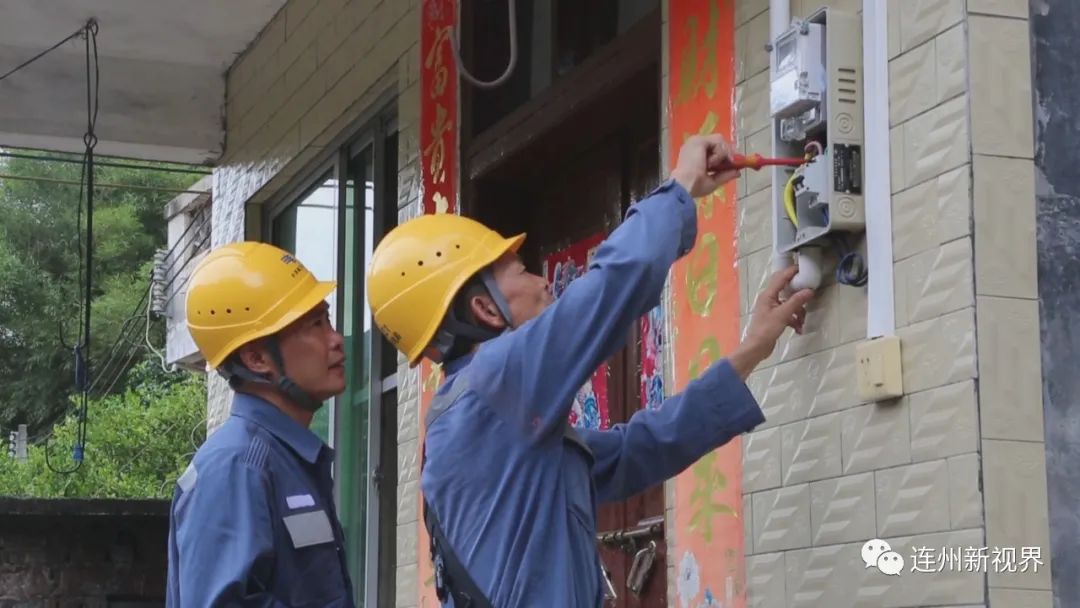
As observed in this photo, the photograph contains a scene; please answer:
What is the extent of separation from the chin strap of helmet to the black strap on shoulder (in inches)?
28.6

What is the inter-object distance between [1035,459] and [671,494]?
1483 mm

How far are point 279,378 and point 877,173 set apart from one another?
5.06ft

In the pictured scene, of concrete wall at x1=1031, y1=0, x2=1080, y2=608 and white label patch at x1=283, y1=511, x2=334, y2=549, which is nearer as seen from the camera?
concrete wall at x1=1031, y1=0, x2=1080, y2=608

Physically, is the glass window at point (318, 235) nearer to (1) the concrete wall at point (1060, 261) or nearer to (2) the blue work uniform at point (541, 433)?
(2) the blue work uniform at point (541, 433)

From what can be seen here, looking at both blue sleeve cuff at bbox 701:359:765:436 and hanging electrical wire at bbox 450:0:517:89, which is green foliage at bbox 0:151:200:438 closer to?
hanging electrical wire at bbox 450:0:517:89

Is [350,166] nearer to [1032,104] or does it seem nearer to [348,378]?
[348,378]

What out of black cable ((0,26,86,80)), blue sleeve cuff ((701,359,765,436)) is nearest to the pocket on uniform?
blue sleeve cuff ((701,359,765,436))

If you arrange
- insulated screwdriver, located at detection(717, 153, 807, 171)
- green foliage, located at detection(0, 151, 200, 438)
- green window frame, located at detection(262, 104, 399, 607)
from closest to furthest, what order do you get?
insulated screwdriver, located at detection(717, 153, 807, 171) → green window frame, located at detection(262, 104, 399, 607) → green foliage, located at detection(0, 151, 200, 438)

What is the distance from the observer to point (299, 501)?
4.00 meters

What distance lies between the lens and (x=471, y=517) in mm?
3453

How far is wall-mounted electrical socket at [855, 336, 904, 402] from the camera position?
370cm

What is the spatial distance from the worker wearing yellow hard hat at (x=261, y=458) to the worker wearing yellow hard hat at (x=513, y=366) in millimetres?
452

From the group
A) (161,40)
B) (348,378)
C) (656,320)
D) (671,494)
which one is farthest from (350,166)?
(671,494)

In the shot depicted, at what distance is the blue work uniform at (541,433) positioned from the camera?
10.8 ft
